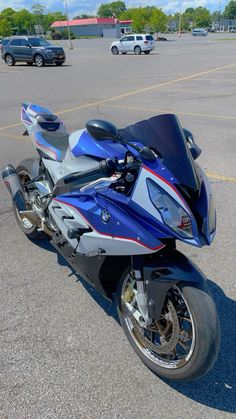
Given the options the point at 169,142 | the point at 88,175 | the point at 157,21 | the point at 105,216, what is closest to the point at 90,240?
the point at 105,216

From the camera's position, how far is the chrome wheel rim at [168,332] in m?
2.45

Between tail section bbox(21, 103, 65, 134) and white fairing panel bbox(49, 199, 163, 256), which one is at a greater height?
tail section bbox(21, 103, 65, 134)

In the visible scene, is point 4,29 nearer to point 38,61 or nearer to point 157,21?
point 157,21

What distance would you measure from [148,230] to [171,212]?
190mm

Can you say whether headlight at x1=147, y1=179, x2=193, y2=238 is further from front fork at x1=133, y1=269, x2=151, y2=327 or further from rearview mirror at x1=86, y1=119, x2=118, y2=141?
front fork at x1=133, y1=269, x2=151, y2=327

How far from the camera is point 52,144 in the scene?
11.5 feet

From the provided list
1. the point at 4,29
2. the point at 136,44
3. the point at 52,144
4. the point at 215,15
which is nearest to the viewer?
the point at 52,144

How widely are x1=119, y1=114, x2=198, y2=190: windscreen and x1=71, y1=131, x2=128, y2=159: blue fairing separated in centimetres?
9

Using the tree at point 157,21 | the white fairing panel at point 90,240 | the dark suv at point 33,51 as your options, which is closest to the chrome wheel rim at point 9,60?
the dark suv at point 33,51

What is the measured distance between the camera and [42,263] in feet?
13.0

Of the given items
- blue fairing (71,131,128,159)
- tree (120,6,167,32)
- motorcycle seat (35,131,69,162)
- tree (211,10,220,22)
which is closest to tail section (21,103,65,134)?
motorcycle seat (35,131,69,162)

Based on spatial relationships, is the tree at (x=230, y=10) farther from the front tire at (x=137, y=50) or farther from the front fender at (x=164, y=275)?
the front fender at (x=164, y=275)

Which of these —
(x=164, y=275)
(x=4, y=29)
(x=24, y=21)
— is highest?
(x=24, y=21)

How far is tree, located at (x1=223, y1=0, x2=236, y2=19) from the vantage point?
523 feet
